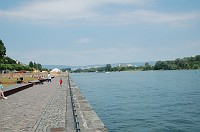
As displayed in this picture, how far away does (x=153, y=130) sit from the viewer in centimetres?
Answer: 1734

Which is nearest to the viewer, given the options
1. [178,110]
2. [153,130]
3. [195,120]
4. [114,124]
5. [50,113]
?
[50,113]

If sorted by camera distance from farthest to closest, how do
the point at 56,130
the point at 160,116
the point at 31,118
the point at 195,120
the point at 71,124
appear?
the point at 160,116, the point at 195,120, the point at 31,118, the point at 71,124, the point at 56,130

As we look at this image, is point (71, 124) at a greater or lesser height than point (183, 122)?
greater

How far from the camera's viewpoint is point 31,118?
45.8ft

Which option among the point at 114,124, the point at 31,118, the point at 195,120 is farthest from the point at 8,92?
the point at 195,120

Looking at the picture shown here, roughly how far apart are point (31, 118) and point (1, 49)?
85.1 meters

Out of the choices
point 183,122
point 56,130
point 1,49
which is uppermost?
point 1,49

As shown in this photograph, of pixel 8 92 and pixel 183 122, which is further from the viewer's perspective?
pixel 8 92

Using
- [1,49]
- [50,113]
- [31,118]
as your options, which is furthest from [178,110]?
[1,49]

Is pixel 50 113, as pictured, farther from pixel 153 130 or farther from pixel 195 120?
pixel 195 120

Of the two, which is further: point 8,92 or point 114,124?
point 8,92

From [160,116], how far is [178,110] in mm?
4006

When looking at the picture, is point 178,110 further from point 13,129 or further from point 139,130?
point 13,129

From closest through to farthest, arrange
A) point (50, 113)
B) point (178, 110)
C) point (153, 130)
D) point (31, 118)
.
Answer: point (31, 118) → point (50, 113) → point (153, 130) → point (178, 110)
